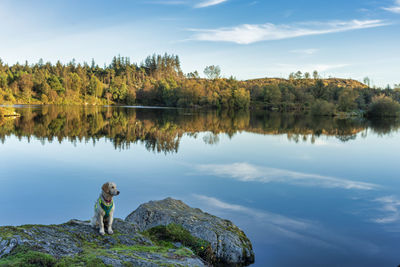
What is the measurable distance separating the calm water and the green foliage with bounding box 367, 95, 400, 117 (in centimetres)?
5541

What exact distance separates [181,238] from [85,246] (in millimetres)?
2878

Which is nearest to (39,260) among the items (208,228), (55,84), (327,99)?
(208,228)

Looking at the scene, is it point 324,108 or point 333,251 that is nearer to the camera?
point 333,251

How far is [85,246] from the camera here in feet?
17.0

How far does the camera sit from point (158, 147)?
25719 millimetres

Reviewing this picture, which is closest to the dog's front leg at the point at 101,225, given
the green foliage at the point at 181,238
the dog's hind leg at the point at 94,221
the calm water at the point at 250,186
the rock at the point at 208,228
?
the dog's hind leg at the point at 94,221

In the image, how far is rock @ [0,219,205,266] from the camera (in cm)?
436

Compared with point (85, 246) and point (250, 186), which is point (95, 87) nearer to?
point (250, 186)

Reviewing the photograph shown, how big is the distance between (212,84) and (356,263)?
108753 mm

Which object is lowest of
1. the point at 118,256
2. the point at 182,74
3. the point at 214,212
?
the point at 214,212

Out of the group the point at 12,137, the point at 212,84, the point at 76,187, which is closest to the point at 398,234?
the point at 76,187

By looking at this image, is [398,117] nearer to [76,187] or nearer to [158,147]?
[158,147]

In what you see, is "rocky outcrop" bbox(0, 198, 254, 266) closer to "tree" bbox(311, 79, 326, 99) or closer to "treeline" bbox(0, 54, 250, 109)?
"treeline" bbox(0, 54, 250, 109)

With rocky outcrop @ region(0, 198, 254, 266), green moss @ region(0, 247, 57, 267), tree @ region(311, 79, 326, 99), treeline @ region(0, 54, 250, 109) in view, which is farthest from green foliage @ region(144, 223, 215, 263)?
tree @ region(311, 79, 326, 99)
